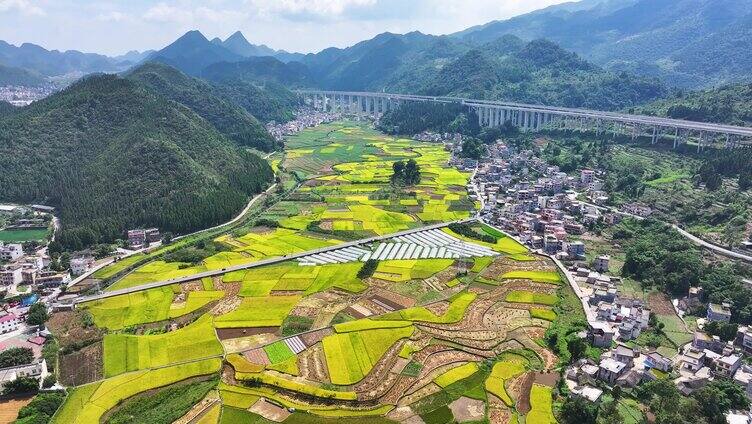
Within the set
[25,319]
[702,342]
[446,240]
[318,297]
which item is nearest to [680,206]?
[446,240]

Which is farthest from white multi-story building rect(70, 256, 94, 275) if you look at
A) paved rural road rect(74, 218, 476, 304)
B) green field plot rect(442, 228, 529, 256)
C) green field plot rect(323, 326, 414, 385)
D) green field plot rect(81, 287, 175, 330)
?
green field plot rect(442, 228, 529, 256)

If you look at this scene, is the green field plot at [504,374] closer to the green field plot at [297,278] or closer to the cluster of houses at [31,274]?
the green field plot at [297,278]

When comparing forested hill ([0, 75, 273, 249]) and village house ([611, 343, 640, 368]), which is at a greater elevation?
forested hill ([0, 75, 273, 249])

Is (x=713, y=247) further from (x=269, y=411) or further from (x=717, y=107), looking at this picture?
(x=717, y=107)

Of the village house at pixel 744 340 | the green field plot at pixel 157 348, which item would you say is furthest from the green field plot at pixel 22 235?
the village house at pixel 744 340

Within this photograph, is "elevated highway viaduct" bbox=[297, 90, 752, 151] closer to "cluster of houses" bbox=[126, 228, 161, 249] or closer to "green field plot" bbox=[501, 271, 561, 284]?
"green field plot" bbox=[501, 271, 561, 284]

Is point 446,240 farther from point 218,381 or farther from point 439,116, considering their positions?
point 439,116
